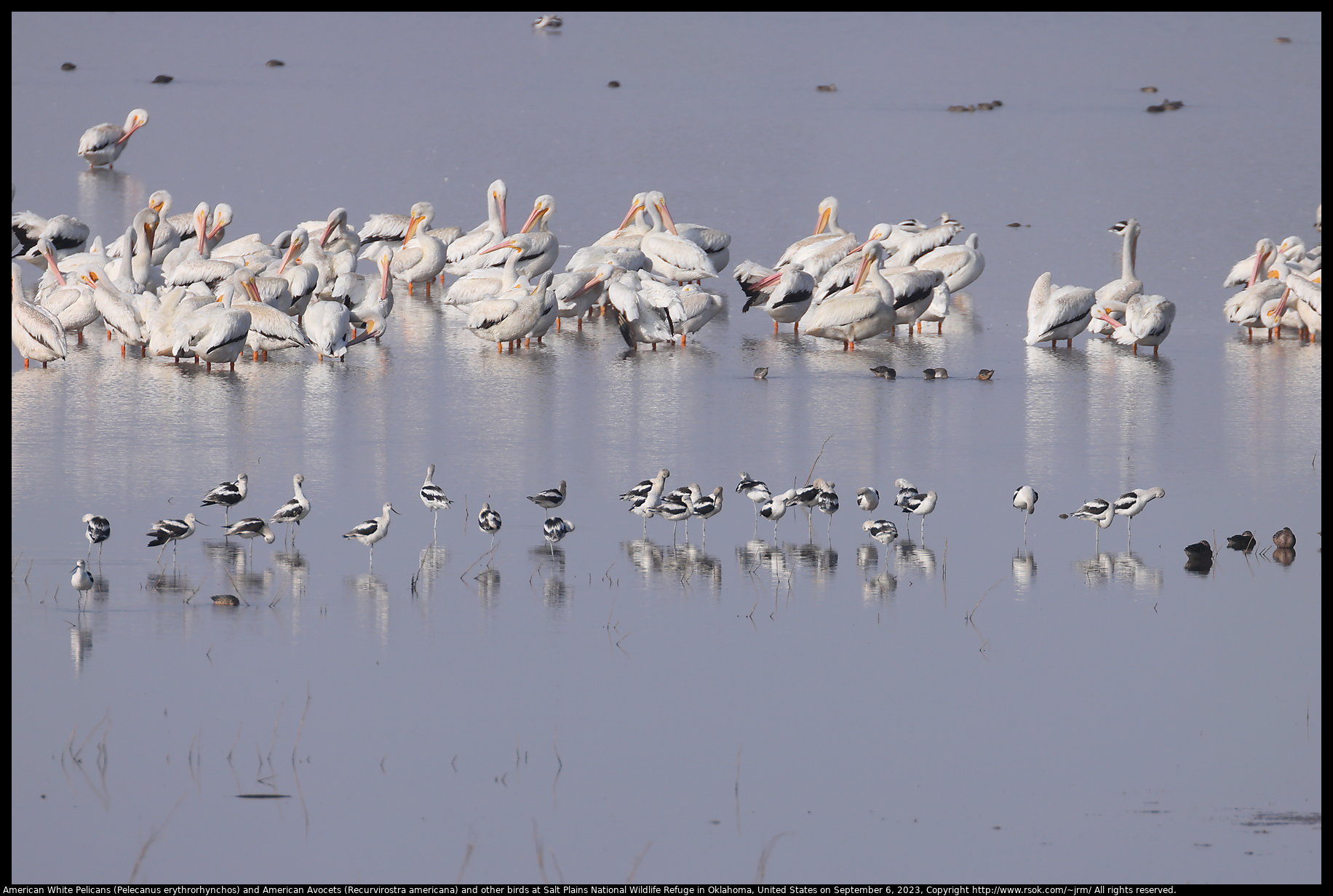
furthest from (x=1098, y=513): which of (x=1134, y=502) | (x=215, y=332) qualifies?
(x=215, y=332)

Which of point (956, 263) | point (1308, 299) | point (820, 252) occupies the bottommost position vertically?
point (1308, 299)

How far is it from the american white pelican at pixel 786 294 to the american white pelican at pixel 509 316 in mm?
1985

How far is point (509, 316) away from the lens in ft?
42.7

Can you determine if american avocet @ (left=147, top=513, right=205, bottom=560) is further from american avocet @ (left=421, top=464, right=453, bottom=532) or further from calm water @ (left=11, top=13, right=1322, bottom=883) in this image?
american avocet @ (left=421, top=464, right=453, bottom=532)

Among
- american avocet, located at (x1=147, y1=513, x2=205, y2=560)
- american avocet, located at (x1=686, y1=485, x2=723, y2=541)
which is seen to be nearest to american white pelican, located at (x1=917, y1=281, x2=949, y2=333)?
american avocet, located at (x1=686, y1=485, x2=723, y2=541)

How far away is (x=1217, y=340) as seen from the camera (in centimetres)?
1409

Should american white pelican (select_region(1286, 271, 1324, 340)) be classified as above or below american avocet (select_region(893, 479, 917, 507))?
above

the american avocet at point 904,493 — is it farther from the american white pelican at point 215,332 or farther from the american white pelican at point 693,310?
the american white pelican at point 215,332

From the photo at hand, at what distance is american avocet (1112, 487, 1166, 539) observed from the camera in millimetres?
7801

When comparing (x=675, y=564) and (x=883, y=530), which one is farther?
(x=883, y=530)

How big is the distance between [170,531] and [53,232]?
36.5 ft

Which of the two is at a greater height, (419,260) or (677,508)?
(419,260)

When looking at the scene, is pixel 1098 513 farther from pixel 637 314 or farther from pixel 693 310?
pixel 693 310

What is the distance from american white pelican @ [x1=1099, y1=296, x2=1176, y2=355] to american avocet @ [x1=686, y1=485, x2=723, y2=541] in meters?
6.26
